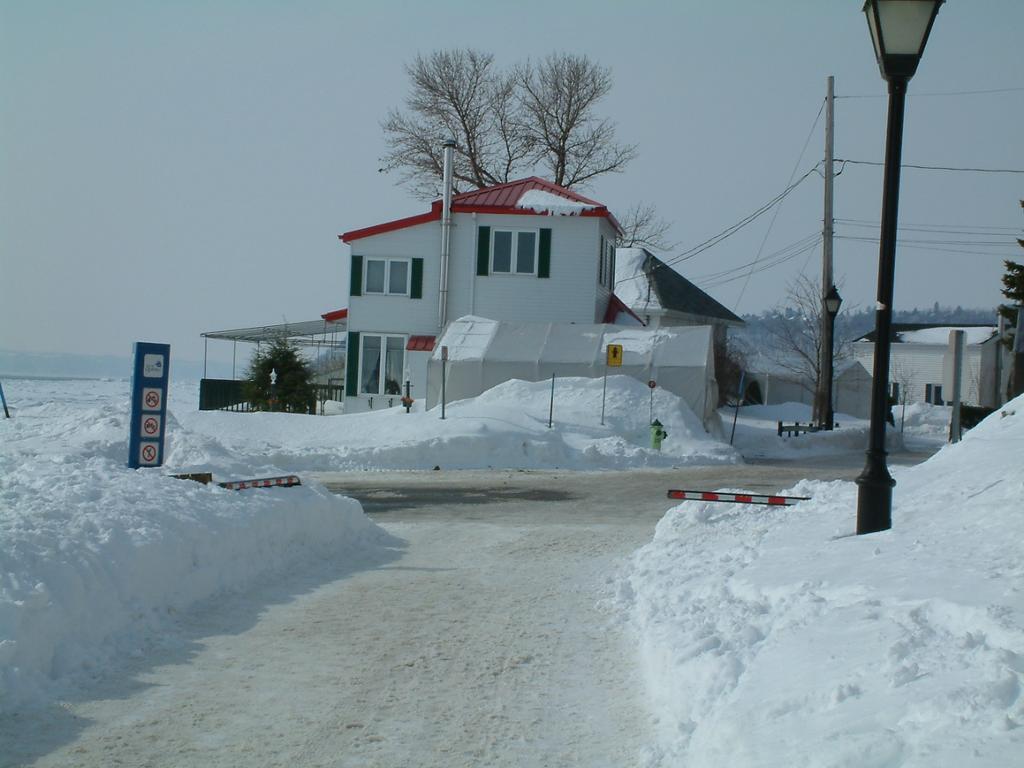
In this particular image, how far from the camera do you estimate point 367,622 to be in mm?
8008

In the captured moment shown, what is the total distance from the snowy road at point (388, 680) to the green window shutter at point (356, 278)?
24.4 m

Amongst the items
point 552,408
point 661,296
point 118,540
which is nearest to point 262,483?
point 118,540

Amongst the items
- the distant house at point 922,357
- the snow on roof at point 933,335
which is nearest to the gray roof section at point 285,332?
the distant house at point 922,357

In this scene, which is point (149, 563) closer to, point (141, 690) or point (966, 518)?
point (141, 690)

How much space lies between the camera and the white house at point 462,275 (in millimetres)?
34750

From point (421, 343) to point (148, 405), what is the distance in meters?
21.0

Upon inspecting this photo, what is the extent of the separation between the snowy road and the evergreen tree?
23656 mm

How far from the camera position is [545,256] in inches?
1374

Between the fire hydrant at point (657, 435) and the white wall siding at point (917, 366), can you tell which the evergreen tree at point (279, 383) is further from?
the white wall siding at point (917, 366)

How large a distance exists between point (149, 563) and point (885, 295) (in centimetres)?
592

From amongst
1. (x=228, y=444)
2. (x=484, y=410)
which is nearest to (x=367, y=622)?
(x=228, y=444)

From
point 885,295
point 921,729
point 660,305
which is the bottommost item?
point 921,729

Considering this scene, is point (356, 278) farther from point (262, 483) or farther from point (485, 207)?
point (262, 483)

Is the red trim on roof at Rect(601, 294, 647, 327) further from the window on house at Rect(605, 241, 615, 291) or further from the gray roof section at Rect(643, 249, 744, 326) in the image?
the gray roof section at Rect(643, 249, 744, 326)
